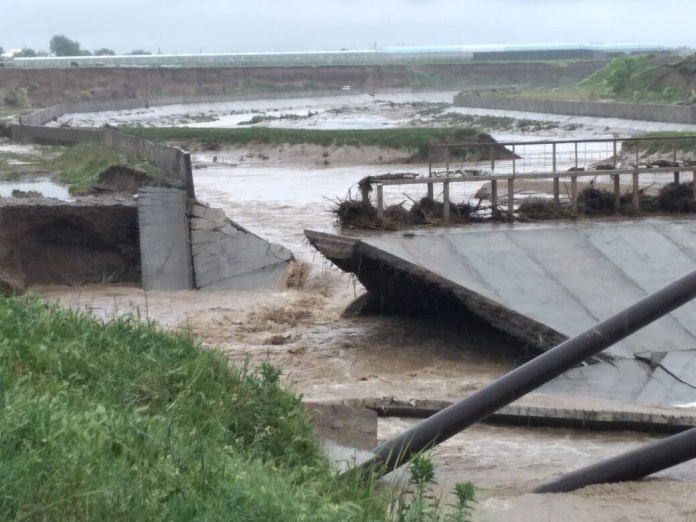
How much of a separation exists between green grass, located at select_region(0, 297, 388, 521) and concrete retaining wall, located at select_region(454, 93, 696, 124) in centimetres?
4597

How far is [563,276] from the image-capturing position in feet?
58.4

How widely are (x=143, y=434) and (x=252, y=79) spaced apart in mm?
105389

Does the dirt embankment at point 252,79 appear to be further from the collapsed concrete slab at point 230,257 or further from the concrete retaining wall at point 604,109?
the collapsed concrete slab at point 230,257

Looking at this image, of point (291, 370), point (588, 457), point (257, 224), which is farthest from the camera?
point (257, 224)

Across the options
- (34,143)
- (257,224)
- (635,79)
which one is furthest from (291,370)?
(635,79)

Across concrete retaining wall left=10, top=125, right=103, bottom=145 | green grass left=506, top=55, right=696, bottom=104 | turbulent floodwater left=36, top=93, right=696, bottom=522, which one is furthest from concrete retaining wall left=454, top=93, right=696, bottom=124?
concrete retaining wall left=10, top=125, right=103, bottom=145

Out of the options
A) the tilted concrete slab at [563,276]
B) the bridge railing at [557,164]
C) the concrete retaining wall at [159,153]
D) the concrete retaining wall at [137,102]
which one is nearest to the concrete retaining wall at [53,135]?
the concrete retaining wall at [159,153]

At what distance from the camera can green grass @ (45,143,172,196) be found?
3182cm

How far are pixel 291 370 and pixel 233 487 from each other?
10.3m

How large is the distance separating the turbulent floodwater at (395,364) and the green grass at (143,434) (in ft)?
4.99

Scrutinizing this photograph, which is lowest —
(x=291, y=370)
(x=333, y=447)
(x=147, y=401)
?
(x=291, y=370)

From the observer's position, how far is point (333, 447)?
352 inches

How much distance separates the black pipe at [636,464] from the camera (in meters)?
8.02

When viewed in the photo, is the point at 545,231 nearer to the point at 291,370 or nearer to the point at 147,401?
the point at 291,370
